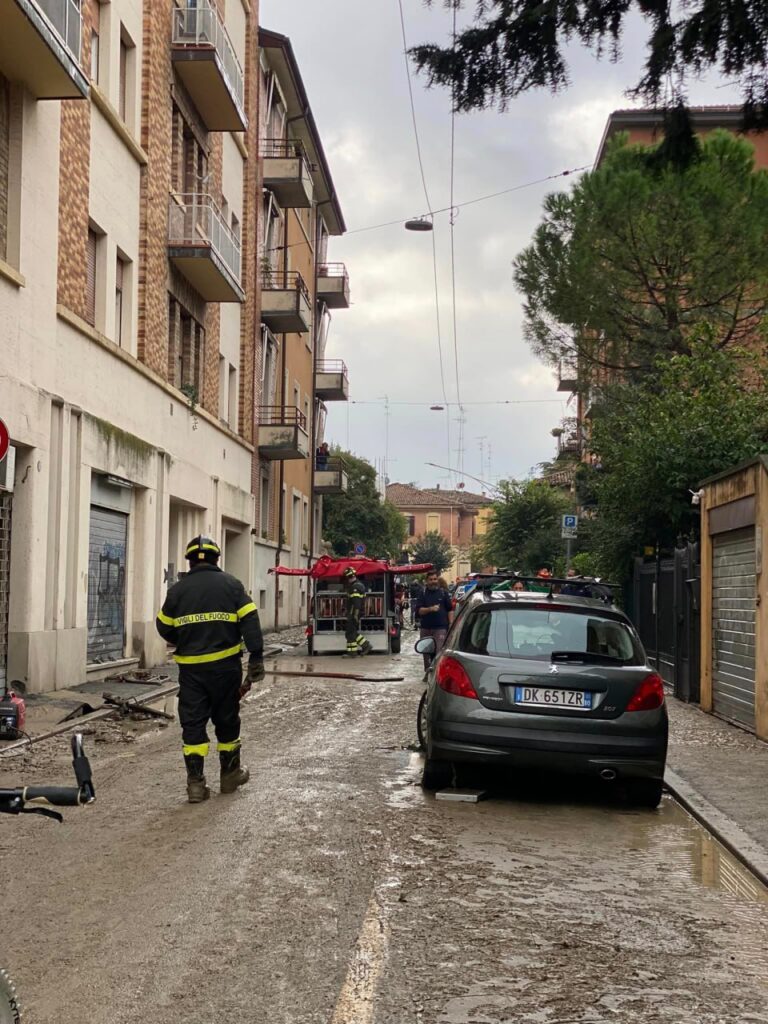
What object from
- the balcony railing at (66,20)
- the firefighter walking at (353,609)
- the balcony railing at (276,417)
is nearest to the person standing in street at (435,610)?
the firefighter walking at (353,609)

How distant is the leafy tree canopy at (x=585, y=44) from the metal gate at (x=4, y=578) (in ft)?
32.6

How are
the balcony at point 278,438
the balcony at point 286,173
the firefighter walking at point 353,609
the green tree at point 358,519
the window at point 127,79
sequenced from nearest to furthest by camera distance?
the window at point 127,79
the firefighter walking at point 353,609
the balcony at point 278,438
the balcony at point 286,173
the green tree at point 358,519

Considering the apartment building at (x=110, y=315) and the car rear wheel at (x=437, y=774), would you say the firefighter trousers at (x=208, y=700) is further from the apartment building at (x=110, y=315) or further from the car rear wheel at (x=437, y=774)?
the apartment building at (x=110, y=315)

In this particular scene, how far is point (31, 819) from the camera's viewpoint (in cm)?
810

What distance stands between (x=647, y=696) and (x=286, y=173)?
99.3 feet

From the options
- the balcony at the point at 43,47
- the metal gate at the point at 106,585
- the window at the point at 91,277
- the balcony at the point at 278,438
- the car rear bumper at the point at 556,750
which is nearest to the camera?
the car rear bumper at the point at 556,750

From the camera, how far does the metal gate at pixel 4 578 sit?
15586mm

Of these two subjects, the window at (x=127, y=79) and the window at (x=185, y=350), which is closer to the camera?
the window at (x=127, y=79)

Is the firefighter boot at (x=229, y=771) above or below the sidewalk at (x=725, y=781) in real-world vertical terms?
above

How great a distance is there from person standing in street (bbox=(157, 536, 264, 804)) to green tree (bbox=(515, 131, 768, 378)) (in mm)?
21982

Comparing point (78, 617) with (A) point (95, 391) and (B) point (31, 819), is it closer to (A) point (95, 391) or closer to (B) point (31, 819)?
(A) point (95, 391)

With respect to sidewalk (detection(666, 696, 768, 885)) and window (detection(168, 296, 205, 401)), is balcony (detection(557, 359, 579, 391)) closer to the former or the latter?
window (detection(168, 296, 205, 401))

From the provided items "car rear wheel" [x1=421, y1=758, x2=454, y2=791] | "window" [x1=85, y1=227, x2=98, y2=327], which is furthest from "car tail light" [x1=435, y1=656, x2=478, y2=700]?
"window" [x1=85, y1=227, x2=98, y2=327]

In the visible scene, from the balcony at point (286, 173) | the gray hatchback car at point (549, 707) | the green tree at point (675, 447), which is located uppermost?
the balcony at point (286, 173)
